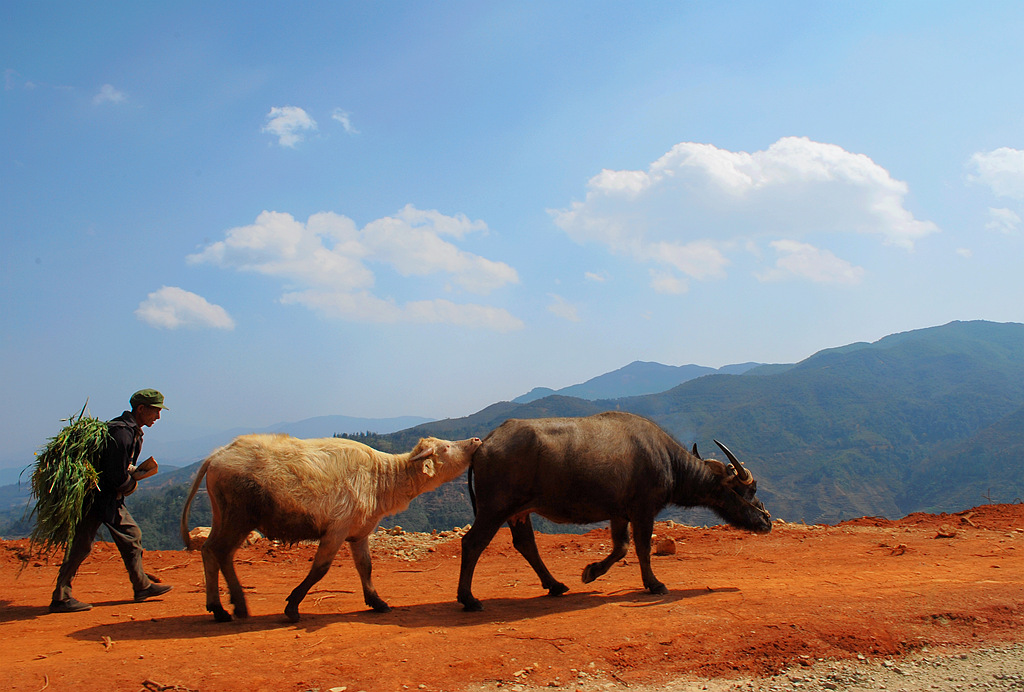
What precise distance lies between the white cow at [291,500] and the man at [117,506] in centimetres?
99

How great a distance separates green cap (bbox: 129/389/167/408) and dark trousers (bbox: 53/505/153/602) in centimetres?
123

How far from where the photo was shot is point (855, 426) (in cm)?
9412

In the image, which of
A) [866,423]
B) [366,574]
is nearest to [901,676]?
[366,574]

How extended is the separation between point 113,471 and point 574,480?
17.4 feet

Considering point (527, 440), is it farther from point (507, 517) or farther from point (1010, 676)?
point (1010, 676)

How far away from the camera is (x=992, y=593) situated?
22.7ft

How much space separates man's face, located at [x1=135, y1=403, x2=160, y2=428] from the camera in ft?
25.0

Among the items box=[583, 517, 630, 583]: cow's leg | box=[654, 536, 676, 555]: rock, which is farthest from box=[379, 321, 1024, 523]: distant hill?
box=[583, 517, 630, 583]: cow's leg

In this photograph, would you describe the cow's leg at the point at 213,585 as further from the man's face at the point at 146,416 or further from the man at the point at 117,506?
the man's face at the point at 146,416

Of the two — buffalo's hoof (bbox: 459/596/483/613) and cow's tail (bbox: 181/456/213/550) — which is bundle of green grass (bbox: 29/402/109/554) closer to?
cow's tail (bbox: 181/456/213/550)

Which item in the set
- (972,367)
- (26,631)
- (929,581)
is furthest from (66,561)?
(972,367)

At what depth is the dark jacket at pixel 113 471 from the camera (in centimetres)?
725

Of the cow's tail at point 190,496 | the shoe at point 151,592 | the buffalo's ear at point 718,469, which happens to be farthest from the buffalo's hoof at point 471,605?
the shoe at point 151,592

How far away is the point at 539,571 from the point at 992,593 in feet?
16.4
